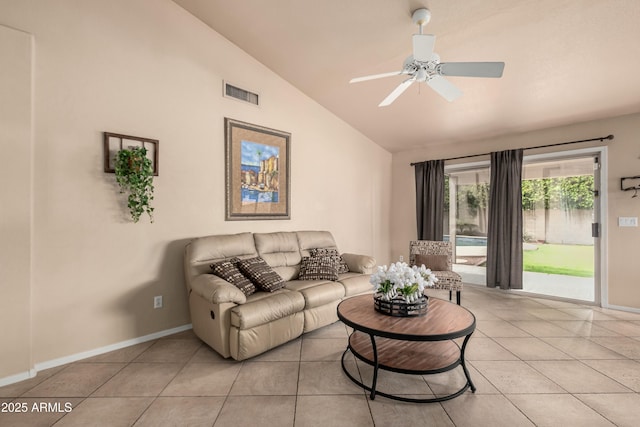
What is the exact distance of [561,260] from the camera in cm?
428

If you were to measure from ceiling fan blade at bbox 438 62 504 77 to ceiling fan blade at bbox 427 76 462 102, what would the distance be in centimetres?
12

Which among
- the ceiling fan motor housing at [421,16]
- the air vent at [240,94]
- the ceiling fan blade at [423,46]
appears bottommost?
the ceiling fan blade at [423,46]

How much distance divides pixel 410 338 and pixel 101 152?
3049 millimetres

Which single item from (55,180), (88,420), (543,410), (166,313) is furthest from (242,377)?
(55,180)

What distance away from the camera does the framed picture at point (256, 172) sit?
3512 mm

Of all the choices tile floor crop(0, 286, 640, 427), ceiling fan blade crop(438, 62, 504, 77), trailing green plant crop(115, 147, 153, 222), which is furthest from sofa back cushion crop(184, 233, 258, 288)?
ceiling fan blade crop(438, 62, 504, 77)

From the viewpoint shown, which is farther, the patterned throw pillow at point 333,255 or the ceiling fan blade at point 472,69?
the patterned throw pillow at point 333,255

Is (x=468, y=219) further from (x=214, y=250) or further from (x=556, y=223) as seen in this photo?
(x=214, y=250)

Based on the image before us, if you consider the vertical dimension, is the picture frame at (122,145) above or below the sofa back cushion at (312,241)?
above

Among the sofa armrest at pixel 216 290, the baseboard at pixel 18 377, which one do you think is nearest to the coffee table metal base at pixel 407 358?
the sofa armrest at pixel 216 290

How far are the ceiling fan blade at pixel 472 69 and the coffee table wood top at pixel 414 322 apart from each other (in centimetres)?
191

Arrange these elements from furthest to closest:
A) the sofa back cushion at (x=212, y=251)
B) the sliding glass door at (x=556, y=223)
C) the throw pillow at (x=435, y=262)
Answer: the throw pillow at (x=435, y=262), the sliding glass door at (x=556, y=223), the sofa back cushion at (x=212, y=251)

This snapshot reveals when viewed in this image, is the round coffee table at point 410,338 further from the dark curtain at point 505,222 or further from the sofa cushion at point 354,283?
the dark curtain at point 505,222

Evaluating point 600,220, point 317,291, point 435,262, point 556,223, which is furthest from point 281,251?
point 600,220
